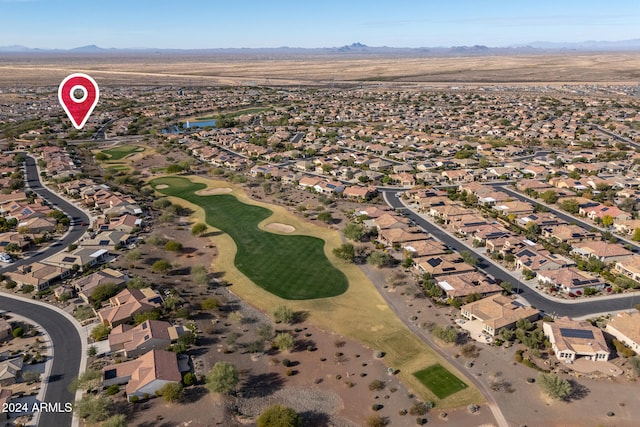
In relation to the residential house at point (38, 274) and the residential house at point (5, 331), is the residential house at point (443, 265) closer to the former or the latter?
the residential house at point (38, 274)

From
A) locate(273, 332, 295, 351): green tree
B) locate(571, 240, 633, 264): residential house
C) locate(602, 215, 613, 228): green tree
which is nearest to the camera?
locate(273, 332, 295, 351): green tree

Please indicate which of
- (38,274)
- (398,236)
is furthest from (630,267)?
(38,274)

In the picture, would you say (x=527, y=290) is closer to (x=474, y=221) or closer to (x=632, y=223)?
(x=474, y=221)

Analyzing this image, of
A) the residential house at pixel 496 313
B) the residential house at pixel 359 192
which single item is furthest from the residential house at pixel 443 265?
the residential house at pixel 359 192

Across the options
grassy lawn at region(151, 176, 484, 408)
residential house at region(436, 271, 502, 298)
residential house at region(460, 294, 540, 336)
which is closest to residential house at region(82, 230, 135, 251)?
grassy lawn at region(151, 176, 484, 408)

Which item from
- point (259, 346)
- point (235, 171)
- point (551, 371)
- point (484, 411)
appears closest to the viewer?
point (484, 411)

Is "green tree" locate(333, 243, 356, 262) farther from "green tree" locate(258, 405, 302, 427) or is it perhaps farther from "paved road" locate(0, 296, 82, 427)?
"paved road" locate(0, 296, 82, 427)

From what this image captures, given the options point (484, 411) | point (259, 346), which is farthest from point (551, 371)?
point (259, 346)
